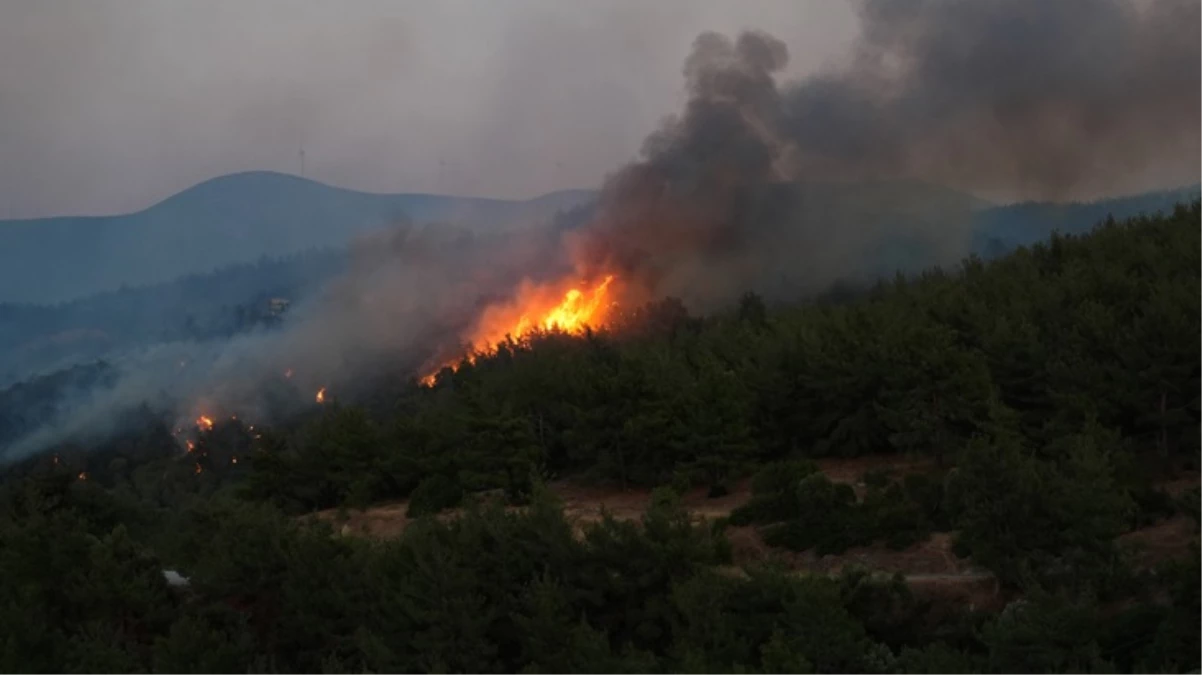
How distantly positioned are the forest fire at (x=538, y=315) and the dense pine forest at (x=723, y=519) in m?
17.9

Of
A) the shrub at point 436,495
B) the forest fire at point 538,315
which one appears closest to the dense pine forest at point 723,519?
the shrub at point 436,495

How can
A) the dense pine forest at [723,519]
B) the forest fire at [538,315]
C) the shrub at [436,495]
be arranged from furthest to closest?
the forest fire at [538,315], the shrub at [436,495], the dense pine forest at [723,519]

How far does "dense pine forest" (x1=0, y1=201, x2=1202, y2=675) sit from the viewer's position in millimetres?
14898

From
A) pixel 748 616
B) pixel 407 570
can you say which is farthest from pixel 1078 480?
pixel 407 570

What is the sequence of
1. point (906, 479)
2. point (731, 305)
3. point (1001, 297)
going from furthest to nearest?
1. point (731, 305)
2. point (1001, 297)
3. point (906, 479)

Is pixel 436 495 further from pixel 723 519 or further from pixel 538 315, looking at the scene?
pixel 538 315

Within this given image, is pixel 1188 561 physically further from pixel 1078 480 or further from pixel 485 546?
pixel 485 546

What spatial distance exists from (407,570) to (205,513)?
897cm

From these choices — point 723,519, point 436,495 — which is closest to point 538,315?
point 436,495

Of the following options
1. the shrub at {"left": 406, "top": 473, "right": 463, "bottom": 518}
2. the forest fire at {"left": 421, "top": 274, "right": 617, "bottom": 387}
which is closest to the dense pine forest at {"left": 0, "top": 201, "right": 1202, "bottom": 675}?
the shrub at {"left": 406, "top": 473, "right": 463, "bottom": 518}

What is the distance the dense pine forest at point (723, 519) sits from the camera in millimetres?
14898

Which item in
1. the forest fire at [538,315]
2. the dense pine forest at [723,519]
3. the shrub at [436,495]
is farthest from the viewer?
the forest fire at [538,315]

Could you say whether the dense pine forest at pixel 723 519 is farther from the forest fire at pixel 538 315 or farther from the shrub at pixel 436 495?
the forest fire at pixel 538 315

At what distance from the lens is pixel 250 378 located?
6141 centimetres
